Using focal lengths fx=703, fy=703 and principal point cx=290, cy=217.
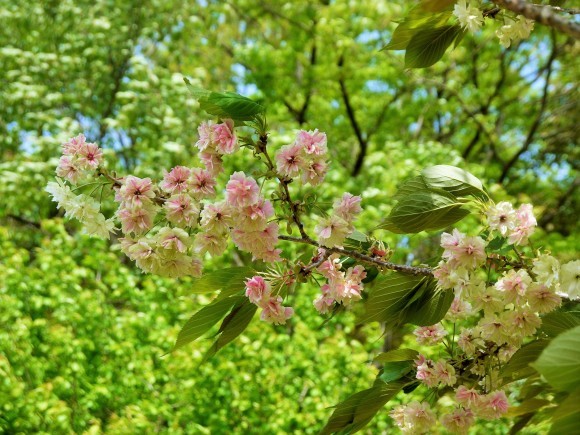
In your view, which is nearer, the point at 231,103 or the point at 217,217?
the point at 231,103

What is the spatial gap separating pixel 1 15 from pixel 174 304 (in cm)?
676

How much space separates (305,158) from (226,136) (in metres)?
0.16

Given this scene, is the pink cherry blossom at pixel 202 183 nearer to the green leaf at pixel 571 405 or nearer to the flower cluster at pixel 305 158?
the flower cluster at pixel 305 158

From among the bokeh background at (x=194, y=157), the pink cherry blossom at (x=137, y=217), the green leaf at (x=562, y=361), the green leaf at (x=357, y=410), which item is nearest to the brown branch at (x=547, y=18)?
the green leaf at (x=562, y=361)

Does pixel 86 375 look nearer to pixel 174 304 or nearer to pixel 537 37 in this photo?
pixel 174 304

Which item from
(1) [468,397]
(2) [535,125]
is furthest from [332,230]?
(2) [535,125]

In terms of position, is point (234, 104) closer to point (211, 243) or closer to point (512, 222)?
point (211, 243)

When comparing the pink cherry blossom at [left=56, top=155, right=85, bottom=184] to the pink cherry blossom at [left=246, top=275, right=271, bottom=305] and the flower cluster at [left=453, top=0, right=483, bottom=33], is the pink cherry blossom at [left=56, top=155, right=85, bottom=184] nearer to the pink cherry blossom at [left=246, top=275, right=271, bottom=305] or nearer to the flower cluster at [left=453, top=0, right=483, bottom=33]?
the pink cherry blossom at [left=246, top=275, right=271, bottom=305]

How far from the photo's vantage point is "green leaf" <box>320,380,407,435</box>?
1.47m

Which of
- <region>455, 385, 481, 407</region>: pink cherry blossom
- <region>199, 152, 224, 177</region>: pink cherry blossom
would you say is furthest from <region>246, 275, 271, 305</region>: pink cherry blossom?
<region>455, 385, 481, 407</region>: pink cherry blossom

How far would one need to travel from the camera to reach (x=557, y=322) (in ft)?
4.40

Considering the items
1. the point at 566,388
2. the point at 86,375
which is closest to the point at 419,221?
the point at 566,388

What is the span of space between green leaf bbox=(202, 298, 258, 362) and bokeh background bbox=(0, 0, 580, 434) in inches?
137

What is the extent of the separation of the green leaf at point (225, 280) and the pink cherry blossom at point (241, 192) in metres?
0.14
